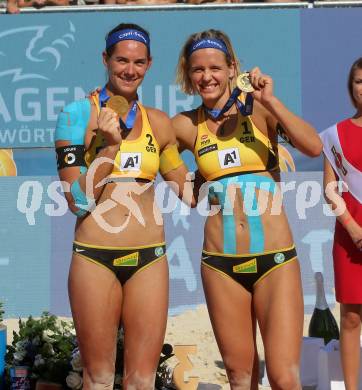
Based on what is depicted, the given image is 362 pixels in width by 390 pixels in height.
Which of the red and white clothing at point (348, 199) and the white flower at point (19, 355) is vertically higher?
the red and white clothing at point (348, 199)

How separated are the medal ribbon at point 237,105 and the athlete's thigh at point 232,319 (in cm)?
83

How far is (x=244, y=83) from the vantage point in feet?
13.9

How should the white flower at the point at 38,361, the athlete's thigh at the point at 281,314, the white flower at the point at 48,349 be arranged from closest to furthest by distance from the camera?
the athlete's thigh at the point at 281,314 < the white flower at the point at 38,361 < the white flower at the point at 48,349

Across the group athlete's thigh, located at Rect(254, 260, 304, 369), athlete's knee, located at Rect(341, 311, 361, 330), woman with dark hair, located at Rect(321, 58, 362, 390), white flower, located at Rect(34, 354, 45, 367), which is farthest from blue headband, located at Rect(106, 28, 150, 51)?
white flower, located at Rect(34, 354, 45, 367)

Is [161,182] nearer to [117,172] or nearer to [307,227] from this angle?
[307,227]

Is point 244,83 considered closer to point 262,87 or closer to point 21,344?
point 262,87

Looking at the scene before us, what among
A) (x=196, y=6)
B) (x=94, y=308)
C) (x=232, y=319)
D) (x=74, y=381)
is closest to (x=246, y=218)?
(x=232, y=319)

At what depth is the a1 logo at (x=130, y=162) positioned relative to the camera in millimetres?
4090

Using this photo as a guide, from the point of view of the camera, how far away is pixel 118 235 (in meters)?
4.07

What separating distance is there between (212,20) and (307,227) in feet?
6.91

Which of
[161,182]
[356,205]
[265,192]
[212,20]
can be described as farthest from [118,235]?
[212,20]

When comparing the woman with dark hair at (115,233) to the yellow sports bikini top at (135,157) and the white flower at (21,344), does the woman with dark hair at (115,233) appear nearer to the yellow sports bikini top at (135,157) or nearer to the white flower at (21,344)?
the yellow sports bikini top at (135,157)

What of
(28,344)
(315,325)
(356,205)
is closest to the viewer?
(356,205)

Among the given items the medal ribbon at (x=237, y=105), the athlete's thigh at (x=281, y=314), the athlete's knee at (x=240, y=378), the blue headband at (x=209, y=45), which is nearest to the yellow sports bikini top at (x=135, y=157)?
the medal ribbon at (x=237, y=105)
